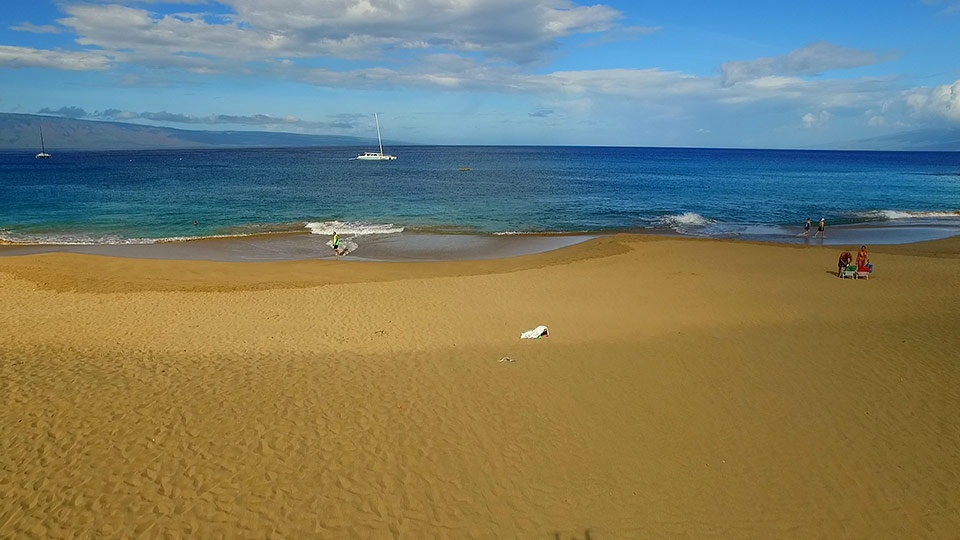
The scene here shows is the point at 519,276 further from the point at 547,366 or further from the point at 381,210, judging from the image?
the point at 381,210

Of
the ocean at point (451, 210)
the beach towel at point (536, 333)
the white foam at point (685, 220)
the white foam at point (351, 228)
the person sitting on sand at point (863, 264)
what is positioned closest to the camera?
the beach towel at point (536, 333)

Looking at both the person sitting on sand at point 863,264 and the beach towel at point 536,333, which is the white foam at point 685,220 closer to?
the person sitting on sand at point 863,264

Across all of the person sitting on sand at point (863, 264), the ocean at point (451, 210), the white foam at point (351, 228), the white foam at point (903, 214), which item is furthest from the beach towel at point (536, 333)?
the white foam at point (903, 214)

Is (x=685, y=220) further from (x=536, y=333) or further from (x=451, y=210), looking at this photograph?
(x=536, y=333)

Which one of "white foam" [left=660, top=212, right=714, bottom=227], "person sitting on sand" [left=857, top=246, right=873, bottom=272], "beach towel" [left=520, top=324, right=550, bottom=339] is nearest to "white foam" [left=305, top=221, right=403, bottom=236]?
"white foam" [left=660, top=212, right=714, bottom=227]

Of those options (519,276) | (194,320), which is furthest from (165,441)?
(519,276)
